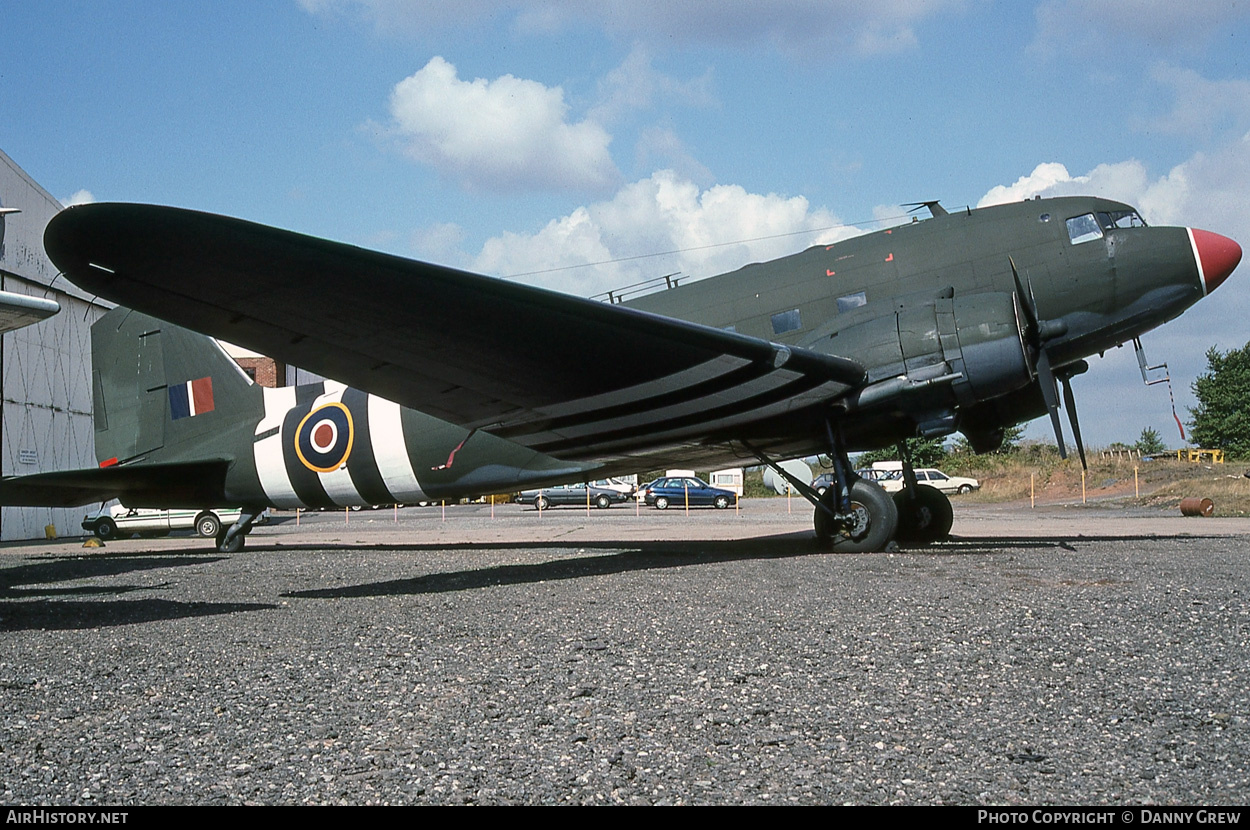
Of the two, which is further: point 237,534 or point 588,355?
point 237,534

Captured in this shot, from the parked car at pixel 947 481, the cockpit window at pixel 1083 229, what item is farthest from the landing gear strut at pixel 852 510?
the parked car at pixel 947 481

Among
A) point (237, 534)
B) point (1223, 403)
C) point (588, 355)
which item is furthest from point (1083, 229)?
point (1223, 403)

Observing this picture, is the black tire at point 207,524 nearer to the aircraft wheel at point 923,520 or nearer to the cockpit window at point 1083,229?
the aircraft wheel at point 923,520

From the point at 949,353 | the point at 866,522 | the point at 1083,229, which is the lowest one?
the point at 866,522

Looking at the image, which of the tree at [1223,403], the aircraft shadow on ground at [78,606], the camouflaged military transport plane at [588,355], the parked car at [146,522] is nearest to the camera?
the aircraft shadow on ground at [78,606]

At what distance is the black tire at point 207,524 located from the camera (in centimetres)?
2416

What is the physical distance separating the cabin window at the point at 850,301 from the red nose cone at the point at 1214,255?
393 cm

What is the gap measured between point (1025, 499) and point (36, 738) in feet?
141

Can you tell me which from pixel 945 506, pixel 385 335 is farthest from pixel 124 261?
pixel 945 506

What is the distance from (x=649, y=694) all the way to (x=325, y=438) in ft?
36.7

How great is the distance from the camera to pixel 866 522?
10414 millimetres

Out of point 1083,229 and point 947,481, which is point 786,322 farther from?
point 947,481

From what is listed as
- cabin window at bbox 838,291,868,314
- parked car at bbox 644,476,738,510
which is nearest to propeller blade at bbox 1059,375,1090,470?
cabin window at bbox 838,291,868,314

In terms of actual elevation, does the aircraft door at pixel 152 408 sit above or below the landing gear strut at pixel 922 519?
above
